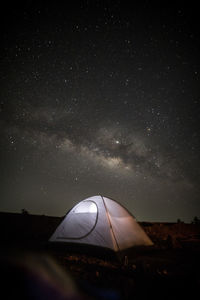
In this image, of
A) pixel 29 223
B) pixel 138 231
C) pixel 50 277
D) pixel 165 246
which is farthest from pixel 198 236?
pixel 50 277

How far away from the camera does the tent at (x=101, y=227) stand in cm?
470

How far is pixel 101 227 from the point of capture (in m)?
4.91

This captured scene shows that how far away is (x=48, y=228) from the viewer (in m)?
9.18

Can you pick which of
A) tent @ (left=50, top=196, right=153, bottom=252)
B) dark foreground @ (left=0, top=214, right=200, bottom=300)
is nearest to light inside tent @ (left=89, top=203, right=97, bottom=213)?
tent @ (left=50, top=196, right=153, bottom=252)

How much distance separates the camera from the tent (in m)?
4.70

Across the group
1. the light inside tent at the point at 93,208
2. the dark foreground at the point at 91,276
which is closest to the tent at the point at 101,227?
the light inside tent at the point at 93,208

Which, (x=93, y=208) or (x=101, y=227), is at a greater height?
(x=93, y=208)

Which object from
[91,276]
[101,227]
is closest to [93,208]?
[101,227]

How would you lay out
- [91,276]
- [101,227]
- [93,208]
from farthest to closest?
1. [93,208]
2. [101,227]
3. [91,276]

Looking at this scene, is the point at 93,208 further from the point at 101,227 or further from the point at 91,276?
the point at 91,276

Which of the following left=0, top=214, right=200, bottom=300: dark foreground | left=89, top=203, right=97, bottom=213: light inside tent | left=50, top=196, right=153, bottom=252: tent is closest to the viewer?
left=0, top=214, right=200, bottom=300: dark foreground

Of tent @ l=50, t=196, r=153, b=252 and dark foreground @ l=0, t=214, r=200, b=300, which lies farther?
tent @ l=50, t=196, r=153, b=252

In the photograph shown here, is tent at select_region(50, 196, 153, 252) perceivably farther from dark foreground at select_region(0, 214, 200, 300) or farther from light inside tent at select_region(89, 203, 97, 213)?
dark foreground at select_region(0, 214, 200, 300)

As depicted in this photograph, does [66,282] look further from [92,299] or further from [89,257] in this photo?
[89,257]
